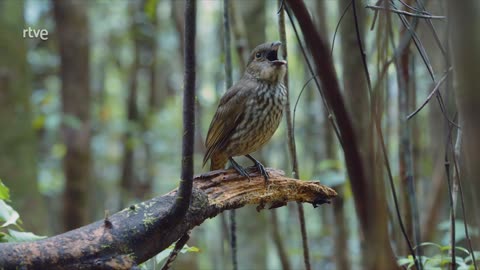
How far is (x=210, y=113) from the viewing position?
978 cm

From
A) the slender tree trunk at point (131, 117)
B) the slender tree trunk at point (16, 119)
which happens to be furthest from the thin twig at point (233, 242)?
the slender tree trunk at point (131, 117)

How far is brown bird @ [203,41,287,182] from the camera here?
3.66 meters

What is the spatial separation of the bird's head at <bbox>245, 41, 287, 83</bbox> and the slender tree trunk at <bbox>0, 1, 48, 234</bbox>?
6.97 feet

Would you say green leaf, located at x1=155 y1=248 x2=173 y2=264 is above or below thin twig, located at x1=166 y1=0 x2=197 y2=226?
below

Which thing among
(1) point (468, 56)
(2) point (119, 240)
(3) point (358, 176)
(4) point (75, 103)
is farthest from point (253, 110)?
(4) point (75, 103)

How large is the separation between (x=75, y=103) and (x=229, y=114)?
10.6 feet

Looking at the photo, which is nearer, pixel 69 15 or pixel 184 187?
pixel 184 187

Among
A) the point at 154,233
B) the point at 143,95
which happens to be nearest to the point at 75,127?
the point at 154,233

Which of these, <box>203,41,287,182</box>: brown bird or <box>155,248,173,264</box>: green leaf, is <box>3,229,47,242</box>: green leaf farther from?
<box>203,41,287,182</box>: brown bird

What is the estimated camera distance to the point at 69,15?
250 inches

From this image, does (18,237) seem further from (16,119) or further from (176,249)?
(16,119)

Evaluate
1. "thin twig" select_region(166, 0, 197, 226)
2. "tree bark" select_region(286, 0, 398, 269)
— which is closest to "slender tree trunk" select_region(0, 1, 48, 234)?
"thin twig" select_region(166, 0, 197, 226)

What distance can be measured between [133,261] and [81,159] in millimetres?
4536

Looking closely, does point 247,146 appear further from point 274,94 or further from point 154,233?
point 154,233
